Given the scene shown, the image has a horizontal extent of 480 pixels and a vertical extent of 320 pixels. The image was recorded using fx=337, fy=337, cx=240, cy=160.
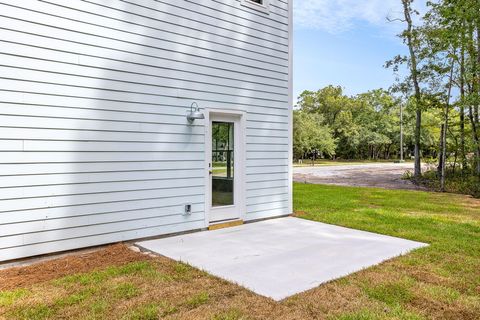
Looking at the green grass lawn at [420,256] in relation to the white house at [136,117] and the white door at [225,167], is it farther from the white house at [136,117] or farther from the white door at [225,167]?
the white house at [136,117]

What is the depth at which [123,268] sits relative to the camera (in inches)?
134

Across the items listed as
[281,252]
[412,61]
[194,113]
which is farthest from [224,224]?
[412,61]

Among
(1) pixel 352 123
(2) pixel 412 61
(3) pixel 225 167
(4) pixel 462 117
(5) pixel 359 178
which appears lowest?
(5) pixel 359 178

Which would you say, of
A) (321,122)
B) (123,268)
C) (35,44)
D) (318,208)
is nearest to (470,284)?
(123,268)

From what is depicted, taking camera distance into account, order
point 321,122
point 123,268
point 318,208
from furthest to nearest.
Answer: point 321,122, point 318,208, point 123,268

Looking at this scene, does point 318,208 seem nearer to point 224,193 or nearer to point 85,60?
point 224,193

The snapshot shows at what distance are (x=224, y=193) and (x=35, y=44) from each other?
3.21 metres

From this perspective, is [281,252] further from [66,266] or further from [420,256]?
[66,266]

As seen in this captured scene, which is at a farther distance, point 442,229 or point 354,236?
point 442,229

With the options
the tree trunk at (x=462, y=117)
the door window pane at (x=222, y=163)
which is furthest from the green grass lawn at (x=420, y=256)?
the tree trunk at (x=462, y=117)

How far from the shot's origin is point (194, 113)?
4.77m

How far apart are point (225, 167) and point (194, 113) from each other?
3.63 feet

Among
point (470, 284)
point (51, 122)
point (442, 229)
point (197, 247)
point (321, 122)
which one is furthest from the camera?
point (321, 122)

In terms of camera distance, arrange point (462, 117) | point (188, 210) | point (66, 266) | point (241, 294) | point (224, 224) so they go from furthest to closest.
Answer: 1. point (462, 117)
2. point (224, 224)
3. point (188, 210)
4. point (66, 266)
5. point (241, 294)
